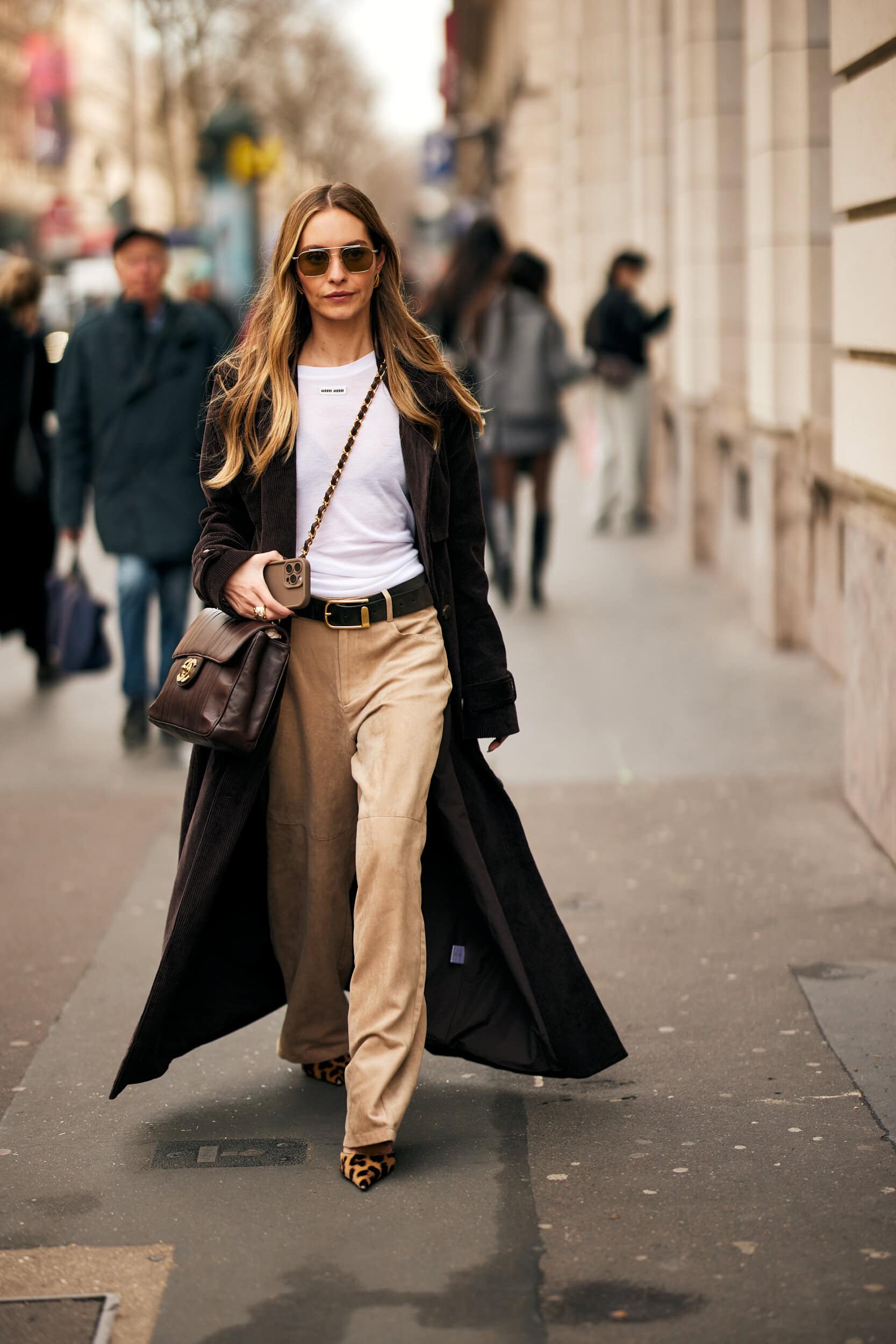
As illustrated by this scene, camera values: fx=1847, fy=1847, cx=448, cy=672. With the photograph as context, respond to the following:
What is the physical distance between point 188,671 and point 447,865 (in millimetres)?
698

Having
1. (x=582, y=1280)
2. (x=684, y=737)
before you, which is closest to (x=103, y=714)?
(x=684, y=737)

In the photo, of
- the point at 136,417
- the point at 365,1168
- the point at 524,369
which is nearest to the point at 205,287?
the point at 524,369

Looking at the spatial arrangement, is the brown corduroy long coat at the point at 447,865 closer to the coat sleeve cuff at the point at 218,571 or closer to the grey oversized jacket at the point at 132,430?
the coat sleeve cuff at the point at 218,571

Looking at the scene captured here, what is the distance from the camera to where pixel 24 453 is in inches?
349

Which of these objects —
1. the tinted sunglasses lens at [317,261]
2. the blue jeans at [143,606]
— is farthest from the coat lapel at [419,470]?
the blue jeans at [143,606]

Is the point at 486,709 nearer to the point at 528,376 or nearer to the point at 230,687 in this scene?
the point at 230,687

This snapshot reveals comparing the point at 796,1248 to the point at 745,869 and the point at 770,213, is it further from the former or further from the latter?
the point at 770,213

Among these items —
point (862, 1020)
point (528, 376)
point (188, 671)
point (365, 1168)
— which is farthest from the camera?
point (528, 376)

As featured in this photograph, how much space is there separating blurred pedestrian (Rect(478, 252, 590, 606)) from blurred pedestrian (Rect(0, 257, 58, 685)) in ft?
9.10

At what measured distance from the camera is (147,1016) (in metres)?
3.86

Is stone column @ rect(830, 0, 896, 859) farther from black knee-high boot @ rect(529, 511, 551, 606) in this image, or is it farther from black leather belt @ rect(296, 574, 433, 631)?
black knee-high boot @ rect(529, 511, 551, 606)

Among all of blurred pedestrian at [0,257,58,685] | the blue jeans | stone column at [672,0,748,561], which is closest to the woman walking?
the blue jeans

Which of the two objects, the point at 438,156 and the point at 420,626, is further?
the point at 438,156

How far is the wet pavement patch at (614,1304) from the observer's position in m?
3.14
